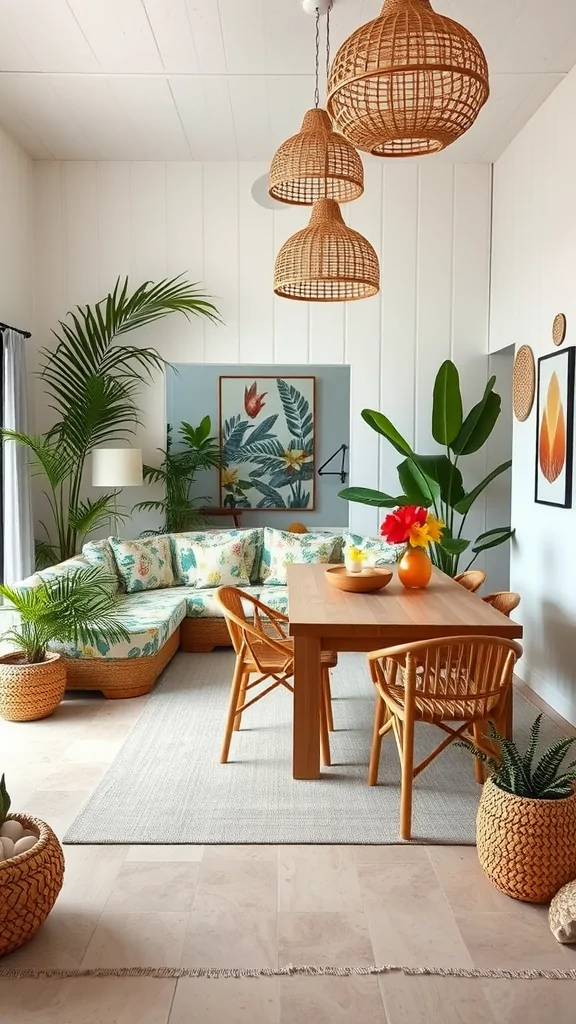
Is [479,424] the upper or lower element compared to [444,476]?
upper

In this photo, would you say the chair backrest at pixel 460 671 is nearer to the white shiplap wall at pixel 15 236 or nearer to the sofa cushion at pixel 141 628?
the sofa cushion at pixel 141 628

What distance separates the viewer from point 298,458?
628 cm

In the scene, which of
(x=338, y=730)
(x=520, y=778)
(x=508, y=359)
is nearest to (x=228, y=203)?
(x=508, y=359)

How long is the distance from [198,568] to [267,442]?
1.16 meters

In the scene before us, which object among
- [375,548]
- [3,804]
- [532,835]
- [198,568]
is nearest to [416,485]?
[375,548]

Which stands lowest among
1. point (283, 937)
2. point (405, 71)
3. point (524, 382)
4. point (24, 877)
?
point (283, 937)

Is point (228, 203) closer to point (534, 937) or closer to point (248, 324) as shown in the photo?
point (248, 324)

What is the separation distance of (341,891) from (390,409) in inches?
165

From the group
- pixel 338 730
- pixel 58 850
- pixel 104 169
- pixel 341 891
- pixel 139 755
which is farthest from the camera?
pixel 104 169

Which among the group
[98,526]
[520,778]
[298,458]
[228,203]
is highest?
[228,203]

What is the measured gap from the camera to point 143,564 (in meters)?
5.62

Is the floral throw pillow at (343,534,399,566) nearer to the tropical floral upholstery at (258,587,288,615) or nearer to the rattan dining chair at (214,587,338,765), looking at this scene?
the tropical floral upholstery at (258,587,288,615)

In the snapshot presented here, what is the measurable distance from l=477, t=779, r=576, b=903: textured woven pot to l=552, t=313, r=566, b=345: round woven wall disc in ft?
8.86

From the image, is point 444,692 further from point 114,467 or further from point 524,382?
point 114,467
